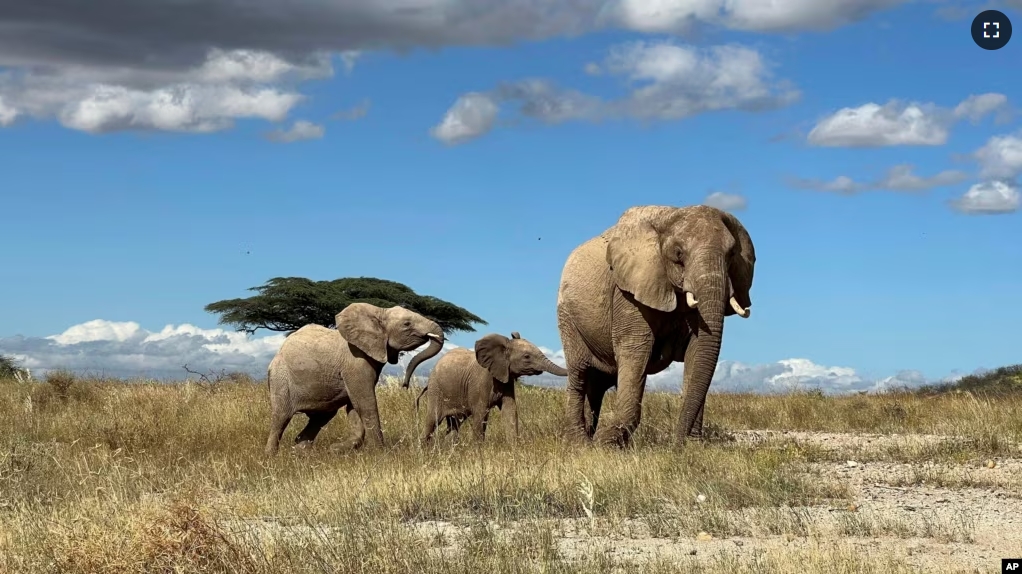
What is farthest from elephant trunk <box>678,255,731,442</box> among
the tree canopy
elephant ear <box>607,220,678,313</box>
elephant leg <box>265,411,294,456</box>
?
the tree canopy

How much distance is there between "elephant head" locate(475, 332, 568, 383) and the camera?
15859 millimetres

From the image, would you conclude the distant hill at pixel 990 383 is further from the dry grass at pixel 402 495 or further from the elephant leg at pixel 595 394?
the elephant leg at pixel 595 394

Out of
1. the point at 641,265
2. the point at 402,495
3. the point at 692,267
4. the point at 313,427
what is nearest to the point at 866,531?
the point at 402,495

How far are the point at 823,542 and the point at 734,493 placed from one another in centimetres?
186

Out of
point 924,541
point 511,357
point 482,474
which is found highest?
point 511,357

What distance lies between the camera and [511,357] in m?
15.9

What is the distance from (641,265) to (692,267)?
0.75 meters

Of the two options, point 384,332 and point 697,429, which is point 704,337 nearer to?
point 697,429

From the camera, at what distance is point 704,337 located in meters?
12.4

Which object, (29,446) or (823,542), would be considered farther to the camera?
(29,446)

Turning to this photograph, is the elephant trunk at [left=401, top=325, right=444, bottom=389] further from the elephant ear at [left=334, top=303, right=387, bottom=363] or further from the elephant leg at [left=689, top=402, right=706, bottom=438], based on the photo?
the elephant leg at [left=689, top=402, right=706, bottom=438]

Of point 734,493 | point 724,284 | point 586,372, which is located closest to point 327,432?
point 586,372

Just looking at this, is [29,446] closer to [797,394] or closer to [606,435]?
[606,435]

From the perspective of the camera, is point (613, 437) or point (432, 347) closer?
point (613, 437)
